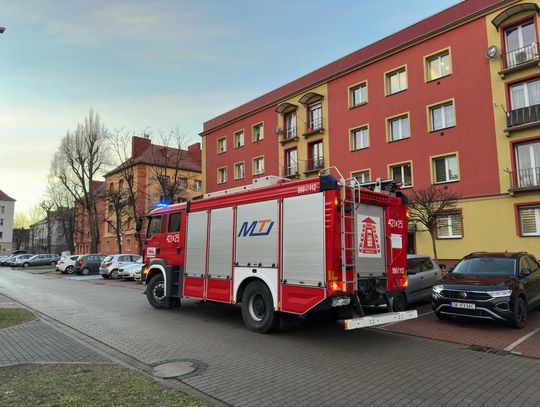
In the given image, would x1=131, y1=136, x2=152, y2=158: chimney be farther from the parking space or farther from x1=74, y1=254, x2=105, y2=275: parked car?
the parking space

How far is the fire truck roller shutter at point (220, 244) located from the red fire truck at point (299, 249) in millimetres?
24

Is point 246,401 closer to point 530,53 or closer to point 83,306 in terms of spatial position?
point 83,306

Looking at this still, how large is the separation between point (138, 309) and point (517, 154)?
18.5 meters

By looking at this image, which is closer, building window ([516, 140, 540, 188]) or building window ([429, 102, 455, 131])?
building window ([516, 140, 540, 188])

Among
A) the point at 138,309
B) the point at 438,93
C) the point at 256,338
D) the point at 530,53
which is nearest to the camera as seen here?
the point at 256,338

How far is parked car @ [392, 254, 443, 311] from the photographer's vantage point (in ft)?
34.9

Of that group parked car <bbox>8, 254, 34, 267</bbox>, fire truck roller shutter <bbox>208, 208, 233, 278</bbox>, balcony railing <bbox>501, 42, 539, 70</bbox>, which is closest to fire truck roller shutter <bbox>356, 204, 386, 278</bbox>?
fire truck roller shutter <bbox>208, 208, 233, 278</bbox>

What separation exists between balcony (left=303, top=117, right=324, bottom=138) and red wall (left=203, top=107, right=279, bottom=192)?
349 centimetres

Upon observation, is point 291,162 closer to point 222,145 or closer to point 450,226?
point 222,145

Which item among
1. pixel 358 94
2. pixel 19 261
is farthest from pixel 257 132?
pixel 19 261

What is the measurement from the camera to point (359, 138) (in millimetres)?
26375

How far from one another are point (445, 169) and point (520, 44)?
275 inches

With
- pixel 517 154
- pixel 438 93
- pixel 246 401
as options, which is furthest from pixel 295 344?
pixel 438 93

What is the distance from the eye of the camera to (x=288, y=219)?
26.0 ft
